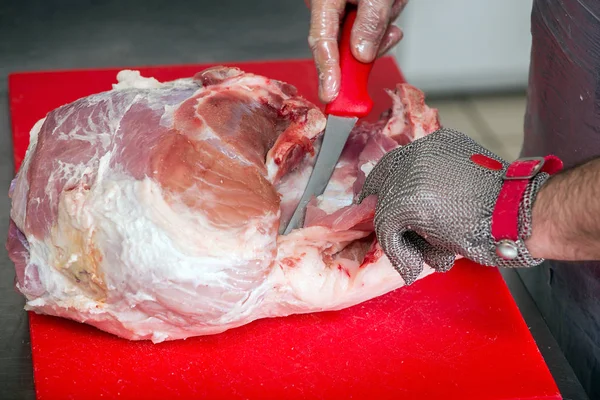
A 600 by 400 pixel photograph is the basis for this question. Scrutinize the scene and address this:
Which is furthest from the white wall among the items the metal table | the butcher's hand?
the butcher's hand

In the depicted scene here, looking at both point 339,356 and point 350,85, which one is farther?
point 350,85

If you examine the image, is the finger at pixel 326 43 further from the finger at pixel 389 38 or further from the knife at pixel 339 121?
the finger at pixel 389 38

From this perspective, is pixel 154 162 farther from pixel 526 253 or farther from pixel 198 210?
pixel 526 253

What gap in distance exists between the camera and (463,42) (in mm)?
3662

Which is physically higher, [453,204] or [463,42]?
[453,204]

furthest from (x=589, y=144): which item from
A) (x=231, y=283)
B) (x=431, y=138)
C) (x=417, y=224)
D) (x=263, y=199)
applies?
(x=231, y=283)

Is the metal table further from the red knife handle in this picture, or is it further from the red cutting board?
the red cutting board

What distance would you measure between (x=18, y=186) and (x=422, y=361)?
100cm

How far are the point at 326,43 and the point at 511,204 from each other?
2.32ft

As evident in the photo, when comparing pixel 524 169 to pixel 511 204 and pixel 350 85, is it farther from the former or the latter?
pixel 350 85

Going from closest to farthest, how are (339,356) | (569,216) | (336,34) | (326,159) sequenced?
(569,216) → (339,356) → (326,159) → (336,34)

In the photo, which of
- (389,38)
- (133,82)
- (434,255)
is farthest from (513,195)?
(133,82)

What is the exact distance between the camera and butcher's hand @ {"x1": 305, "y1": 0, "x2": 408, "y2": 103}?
1.93m

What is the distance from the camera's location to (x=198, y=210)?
5.49 ft
